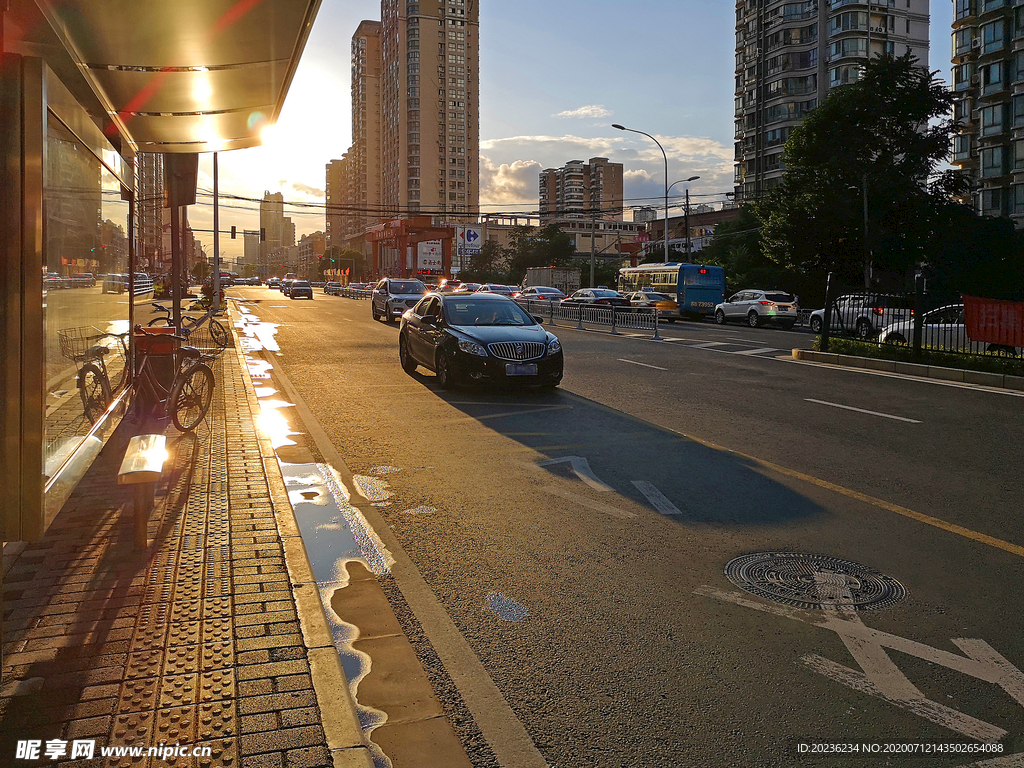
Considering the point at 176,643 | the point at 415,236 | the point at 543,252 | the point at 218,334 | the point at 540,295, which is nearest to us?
the point at 176,643

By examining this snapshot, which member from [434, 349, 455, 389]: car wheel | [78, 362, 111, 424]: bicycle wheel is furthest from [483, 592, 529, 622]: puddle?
[434, 349, 455, 389]: car wheel

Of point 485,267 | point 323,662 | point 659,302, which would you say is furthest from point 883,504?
point 485,267

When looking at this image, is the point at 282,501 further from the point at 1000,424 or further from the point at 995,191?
the point at 995,191

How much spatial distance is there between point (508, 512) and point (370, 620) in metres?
2.26

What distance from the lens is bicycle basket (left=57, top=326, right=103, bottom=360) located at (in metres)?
4.31

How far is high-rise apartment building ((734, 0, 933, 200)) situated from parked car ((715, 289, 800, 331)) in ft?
142

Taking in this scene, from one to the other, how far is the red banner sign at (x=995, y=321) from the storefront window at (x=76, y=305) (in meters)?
15.3

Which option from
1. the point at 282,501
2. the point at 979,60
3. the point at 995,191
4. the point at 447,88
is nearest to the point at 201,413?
the point at 282,501

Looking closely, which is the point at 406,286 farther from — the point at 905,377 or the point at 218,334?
the point at 905,377

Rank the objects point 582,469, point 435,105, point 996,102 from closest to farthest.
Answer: point 582,469 < point 996,102 < point 435,105

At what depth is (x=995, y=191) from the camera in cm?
6281

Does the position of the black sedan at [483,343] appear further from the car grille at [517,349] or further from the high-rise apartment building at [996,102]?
the high-rise apartment building at [996,102]

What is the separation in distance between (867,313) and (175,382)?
53.0 ft

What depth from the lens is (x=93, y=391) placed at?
5.30 m
